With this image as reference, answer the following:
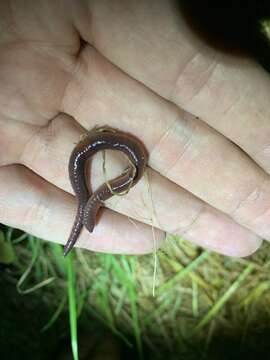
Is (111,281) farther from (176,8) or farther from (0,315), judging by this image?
(176,8)

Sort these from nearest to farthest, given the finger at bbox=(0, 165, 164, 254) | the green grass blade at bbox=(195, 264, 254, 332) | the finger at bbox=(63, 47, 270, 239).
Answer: the finger at bbox=(63, 47, 270, 239) < the finger at bbox=(0, 165, 164, 254) < the green grass blade at bbox=(195, 264, 254, 332)

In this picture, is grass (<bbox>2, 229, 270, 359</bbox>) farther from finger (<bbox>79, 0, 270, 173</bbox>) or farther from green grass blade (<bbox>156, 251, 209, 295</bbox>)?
finger (<bbox>79, 0, 270, 173</bbox>)

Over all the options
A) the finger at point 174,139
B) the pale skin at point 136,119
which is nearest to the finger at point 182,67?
the pale skin at point 136,119

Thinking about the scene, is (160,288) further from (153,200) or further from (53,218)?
(53,218)

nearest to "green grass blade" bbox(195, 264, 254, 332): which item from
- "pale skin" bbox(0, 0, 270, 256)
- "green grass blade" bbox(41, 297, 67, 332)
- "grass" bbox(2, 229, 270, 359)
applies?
"grass" bbox(2, 229, 270, 359)

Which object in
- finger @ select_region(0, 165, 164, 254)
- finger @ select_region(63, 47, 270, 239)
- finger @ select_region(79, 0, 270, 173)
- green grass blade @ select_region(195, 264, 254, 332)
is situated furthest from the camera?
green grass blade @ select_region(195, 264, 254, 332)

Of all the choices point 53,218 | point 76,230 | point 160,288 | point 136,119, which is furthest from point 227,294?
point 136,119
